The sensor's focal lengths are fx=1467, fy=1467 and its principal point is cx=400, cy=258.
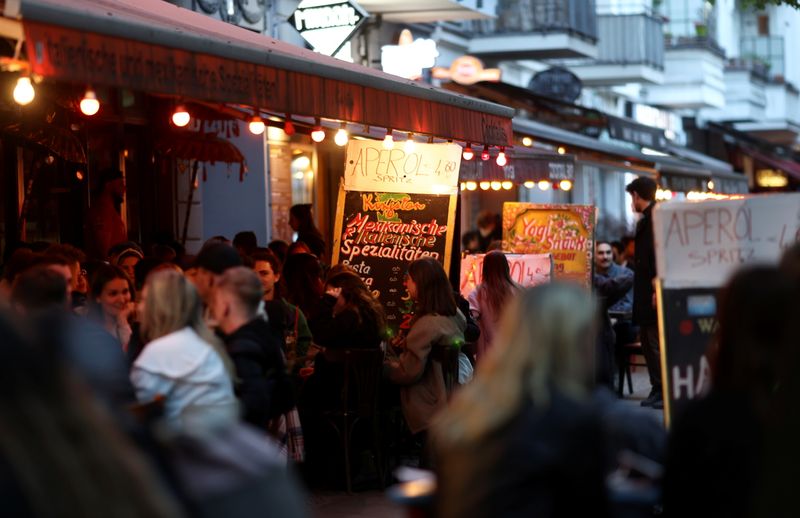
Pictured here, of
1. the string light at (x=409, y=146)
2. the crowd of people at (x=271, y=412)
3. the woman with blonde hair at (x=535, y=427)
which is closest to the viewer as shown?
the crowd of people at (x=271, y=412)

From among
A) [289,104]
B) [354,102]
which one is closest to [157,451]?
[289,104]

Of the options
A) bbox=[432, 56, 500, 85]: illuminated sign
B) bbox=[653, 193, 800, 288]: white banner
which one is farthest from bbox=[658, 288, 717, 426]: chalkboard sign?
bbox=[432, 56, 500, 85]: illuminated sign

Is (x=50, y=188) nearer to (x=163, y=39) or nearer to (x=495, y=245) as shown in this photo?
(x=495, y=245)

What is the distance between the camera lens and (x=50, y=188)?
13.2 metres

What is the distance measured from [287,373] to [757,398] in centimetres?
302

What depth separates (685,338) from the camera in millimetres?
7328

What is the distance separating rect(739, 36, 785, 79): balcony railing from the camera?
154ft

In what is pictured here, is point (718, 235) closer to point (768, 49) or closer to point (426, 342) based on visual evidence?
point (426, 342)

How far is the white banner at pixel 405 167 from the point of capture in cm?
1185

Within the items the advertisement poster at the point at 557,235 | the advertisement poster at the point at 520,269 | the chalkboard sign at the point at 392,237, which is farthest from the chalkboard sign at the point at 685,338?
the advertisement poster at the point at 557,235

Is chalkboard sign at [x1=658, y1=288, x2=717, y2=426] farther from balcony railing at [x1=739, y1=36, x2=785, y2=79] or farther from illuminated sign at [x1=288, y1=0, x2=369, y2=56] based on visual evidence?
balcony railing at [x1=739, y1=36, x2=785, y2=79]

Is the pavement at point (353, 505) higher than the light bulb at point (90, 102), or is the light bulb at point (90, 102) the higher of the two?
the light bulb at point (90, 102)

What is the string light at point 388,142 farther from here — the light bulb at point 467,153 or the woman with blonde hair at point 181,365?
the woman with blonde hair at point 181,365

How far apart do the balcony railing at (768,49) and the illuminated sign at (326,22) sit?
31.8m
